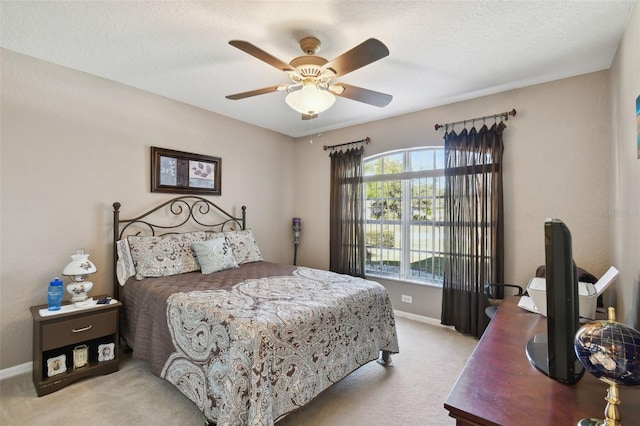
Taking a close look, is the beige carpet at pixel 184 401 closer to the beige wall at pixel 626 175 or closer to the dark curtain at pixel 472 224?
the dark curtain at pixel 472 224

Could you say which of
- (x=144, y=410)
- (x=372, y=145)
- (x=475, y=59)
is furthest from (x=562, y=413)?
(x=372, y=145)

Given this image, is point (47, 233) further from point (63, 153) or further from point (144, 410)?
point (144, 410)

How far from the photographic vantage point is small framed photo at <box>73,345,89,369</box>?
7.80 feet

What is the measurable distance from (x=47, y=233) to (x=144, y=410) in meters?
1.82

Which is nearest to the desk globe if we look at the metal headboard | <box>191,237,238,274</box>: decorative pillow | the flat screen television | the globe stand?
the globe stand

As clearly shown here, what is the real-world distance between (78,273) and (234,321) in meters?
1.70

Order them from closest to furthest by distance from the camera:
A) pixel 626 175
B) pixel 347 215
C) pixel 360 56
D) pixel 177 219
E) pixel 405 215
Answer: pixel 360 56 < pixel 626 175 < pixel 177 219 < pixel 405 215 < pixel 347 215

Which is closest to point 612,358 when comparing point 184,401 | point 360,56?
point 360,56

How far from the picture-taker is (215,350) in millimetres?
1764

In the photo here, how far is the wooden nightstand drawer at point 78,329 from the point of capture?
2.21 metres

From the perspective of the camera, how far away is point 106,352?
2506 millimetres

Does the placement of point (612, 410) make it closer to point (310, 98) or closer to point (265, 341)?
point (265, 341)

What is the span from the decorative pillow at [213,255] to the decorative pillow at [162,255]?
110 mm

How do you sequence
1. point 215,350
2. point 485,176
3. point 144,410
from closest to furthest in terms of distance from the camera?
point 215,350
point 144,410
point 485,176
